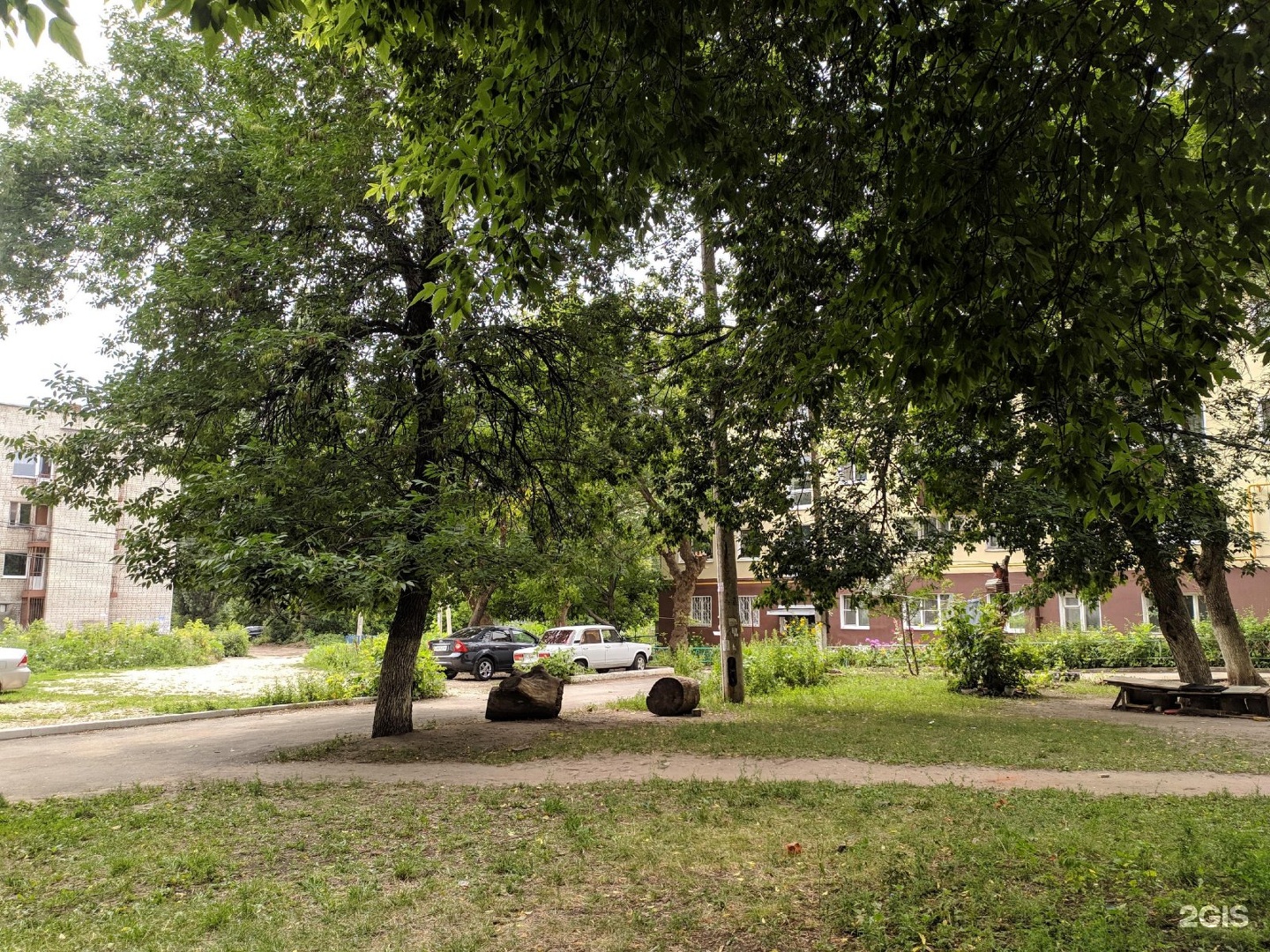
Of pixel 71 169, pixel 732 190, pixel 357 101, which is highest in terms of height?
pixel 71 169

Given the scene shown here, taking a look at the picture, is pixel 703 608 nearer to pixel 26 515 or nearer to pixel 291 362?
pixel 291 362

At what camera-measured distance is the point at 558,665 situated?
73.6ft

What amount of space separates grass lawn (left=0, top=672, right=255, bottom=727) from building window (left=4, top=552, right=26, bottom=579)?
2298 centimetres

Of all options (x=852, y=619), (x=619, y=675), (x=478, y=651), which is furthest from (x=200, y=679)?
(x=852, y=619)

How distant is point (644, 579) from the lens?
36844mm

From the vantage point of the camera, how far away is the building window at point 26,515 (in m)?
39.1

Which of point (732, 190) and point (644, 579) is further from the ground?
point (732, 190)

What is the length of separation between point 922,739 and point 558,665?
13.1 metres

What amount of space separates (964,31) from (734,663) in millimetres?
13455

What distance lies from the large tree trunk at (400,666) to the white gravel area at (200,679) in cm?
907

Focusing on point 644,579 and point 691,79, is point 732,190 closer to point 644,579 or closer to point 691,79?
point 691,79

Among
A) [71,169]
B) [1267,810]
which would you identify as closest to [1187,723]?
[1267,810]

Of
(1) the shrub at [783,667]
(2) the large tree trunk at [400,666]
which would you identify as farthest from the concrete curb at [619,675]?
(2) the large tree trunk at [400,666]

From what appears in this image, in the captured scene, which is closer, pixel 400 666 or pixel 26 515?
pixel 400 666
